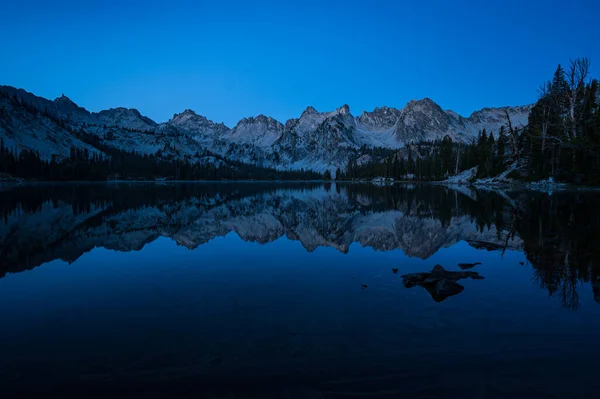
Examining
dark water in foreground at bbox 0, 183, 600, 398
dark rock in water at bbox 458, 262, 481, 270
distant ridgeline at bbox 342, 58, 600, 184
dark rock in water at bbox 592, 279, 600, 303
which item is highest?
distant ridgeline at bbox 342, 58, 600, 184

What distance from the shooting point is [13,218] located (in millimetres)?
36500

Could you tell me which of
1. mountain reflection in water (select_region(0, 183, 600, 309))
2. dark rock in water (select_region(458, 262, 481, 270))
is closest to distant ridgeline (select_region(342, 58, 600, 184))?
mountain reflection in water (select_region(0, 183, 600, 309))

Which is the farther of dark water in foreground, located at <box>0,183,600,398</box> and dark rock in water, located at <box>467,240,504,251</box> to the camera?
dark rock in water, located at <box>467,240,504,251</box>

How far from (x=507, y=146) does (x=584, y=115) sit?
49876mm

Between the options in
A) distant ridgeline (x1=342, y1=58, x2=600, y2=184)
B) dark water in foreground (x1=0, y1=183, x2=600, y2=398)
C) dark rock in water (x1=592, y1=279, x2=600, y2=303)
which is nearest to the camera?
dark water in foreground (x1=0, y1=183, x2=600, y2=398)

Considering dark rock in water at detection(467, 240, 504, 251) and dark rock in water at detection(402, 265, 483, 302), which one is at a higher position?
dark rock in water at detection(467, 240, 504, 251)

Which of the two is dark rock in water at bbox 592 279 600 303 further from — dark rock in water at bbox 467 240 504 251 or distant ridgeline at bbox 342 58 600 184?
distant ridgeline at bbox 342 58 600 184

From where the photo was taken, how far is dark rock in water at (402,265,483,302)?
547 inches

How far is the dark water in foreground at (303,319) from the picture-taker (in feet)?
25.6

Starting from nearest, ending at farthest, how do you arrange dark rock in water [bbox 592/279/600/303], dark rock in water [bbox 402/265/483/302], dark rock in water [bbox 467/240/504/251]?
dark rock in water [bbox 592/279/600/303], dark rock in water [bbox 402/265/483/302], dark rock in water [bbox 467/240/504/251]

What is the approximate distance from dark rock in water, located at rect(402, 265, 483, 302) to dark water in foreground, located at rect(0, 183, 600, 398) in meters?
0.09

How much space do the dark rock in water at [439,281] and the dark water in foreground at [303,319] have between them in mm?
88

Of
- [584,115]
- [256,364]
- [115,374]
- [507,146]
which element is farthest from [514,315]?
[507,146]

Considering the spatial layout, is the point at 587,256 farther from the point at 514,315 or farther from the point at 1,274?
the point at 1,274
